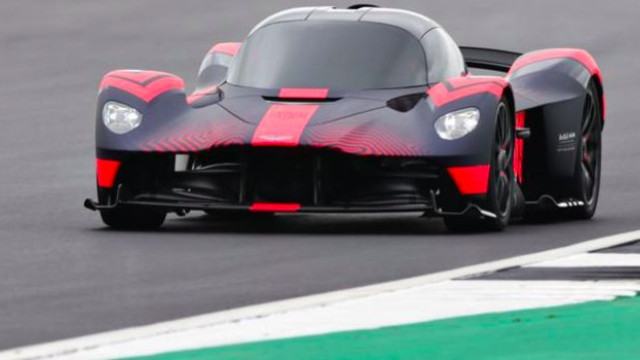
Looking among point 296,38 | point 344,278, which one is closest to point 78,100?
point 296,38

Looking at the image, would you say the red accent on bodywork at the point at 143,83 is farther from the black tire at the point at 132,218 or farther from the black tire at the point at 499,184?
the black tire at the point at 499,184

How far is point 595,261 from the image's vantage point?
9.65 metres

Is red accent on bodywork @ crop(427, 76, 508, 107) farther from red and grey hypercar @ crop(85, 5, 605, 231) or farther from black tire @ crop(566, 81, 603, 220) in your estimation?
black tire @ crop(566, 81, 603, 220)

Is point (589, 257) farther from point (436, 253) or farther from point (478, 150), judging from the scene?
point (478, 150)

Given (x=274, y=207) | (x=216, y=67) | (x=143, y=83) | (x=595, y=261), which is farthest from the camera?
(x=216, y=67)

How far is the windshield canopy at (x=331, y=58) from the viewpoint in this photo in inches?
475

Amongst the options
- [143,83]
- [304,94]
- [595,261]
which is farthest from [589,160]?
[595,261]

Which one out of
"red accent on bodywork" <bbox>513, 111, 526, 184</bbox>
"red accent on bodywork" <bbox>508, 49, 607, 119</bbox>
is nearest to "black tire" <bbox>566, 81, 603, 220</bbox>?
"red accent on bodywork" <bbox>508, 49, 607, 119</bbox>

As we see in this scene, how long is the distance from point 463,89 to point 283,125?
3.53ft

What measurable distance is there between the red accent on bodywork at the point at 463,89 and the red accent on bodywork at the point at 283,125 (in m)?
0.69

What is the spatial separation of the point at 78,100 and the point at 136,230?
11020 mm

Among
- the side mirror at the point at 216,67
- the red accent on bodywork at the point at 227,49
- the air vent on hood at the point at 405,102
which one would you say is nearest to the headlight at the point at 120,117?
the side mirror at the point at 216,67

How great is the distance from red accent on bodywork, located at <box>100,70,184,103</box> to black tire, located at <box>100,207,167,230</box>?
63 cm

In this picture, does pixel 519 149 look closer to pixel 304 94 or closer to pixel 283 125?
pixel 304 94
